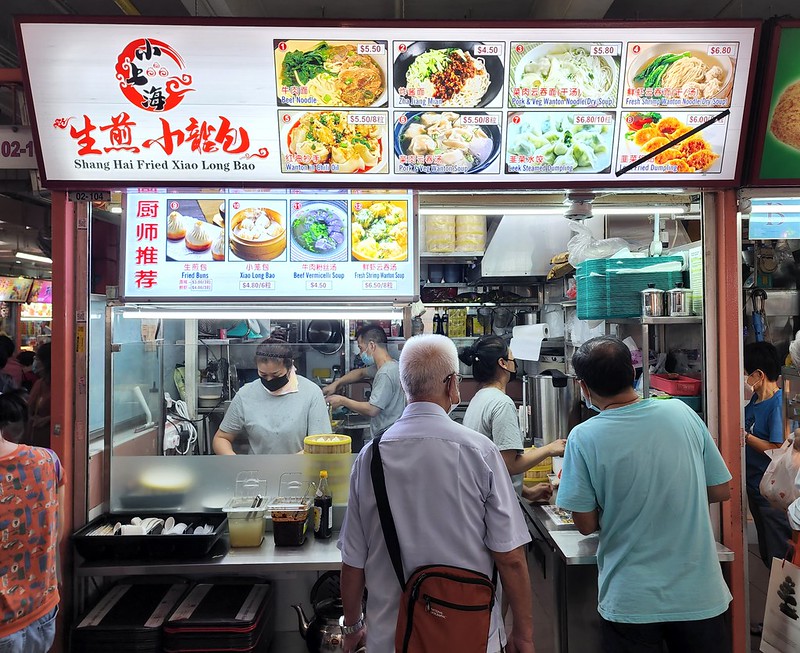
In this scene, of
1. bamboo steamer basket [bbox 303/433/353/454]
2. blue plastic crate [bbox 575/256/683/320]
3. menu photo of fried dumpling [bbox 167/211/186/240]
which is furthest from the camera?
blue plastic crate [bbox 575/256/683/320]

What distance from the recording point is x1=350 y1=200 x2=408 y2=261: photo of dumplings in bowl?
301 centimetres

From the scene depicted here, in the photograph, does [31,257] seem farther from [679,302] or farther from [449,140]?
[679,302]

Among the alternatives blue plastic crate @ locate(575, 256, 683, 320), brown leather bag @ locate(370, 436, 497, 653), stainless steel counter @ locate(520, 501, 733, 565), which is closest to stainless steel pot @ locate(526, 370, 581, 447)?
blue plastic crate @ locate(575, 256, 683, 320)

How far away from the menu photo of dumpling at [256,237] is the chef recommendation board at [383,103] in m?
0.25

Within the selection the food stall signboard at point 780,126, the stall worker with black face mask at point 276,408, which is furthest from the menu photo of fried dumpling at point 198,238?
the food stall signboard at point 780,126

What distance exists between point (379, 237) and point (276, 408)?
1.28 metres

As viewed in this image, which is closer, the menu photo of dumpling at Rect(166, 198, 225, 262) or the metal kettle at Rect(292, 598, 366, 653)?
the metal kettle at Rect(292, 598, 366, 653)

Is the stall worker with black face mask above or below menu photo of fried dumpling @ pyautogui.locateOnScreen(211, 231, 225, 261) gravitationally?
below

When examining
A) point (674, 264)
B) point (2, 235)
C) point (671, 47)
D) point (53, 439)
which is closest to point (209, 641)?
point (53, 439)

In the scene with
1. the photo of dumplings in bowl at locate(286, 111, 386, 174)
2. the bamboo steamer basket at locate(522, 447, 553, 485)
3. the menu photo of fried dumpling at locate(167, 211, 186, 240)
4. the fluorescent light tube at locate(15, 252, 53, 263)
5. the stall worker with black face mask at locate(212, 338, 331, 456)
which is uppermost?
the fluorescent light tube at locate(15, 252, 53, 263)

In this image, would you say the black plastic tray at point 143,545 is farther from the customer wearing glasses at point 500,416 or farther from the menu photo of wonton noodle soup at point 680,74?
the menu photo of wonton noodle soup at point 680,74

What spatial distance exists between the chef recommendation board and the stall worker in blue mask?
1.15m

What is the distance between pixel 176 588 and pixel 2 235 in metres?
6.02

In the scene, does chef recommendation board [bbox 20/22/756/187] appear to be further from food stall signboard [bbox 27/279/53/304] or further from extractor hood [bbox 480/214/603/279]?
food stall signboard [bbox 27/279/53/304]
